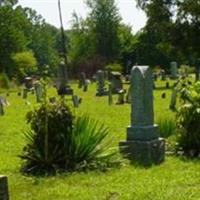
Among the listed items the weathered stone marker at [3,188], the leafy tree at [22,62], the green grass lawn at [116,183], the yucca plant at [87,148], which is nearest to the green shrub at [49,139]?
the yucca plant at [87,148]

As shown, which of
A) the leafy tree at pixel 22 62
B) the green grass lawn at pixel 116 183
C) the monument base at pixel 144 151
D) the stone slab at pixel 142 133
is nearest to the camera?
the green grass lawn at pixel 116 183

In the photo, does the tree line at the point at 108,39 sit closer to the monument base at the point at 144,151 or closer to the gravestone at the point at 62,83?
the gravestone at the point at 62,83

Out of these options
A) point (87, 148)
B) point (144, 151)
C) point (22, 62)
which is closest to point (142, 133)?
point (144, 151)

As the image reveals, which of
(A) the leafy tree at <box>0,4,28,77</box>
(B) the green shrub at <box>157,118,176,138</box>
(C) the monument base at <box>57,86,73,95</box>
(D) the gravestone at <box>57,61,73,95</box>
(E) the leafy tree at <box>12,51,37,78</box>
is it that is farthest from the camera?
(A) the leafy tree at <box>0,4,28,77</box>

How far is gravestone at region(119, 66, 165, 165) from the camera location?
11.2 m

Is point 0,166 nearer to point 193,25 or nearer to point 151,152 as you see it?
point 151,152

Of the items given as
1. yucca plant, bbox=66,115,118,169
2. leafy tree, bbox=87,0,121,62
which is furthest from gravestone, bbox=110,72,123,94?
leafy tree, bbox=87,0,121,62

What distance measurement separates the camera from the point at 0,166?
11.2 metres

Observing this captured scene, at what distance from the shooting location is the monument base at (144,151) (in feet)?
36.6

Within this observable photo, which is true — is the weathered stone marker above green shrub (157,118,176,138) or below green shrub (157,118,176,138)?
above

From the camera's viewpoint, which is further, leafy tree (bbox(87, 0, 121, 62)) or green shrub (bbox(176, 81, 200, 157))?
leafy tree (bbox(87, 0, 121, 62))

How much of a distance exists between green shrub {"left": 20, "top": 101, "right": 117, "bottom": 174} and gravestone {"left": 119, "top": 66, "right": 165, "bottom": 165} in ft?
2.42

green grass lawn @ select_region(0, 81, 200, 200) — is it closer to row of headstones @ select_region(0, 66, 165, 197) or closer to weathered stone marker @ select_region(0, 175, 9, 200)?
row of headstones @ select_region(0, 66, 165, 197)

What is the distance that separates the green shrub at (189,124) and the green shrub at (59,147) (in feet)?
6.04
